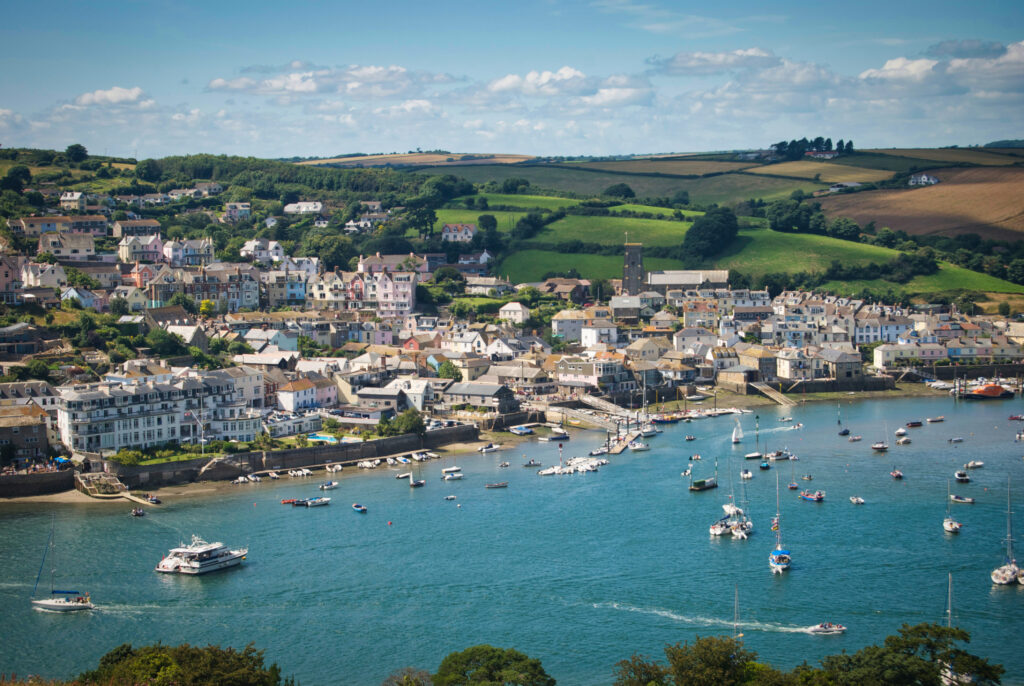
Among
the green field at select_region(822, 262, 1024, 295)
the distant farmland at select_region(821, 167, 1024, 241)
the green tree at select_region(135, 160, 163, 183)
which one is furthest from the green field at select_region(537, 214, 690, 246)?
the green tree at select_region(135, 160, 163, 183)

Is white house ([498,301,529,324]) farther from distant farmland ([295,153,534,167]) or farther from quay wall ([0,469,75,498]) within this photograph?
distant farmland ([295,153,534,167])

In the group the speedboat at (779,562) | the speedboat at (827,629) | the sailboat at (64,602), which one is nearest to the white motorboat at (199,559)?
the sailboat at (64,602)

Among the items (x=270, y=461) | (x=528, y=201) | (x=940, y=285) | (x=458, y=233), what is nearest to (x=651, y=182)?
→ (x=528, y=201)

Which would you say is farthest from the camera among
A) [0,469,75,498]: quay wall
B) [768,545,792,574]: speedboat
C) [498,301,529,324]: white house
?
[498,301,529,324]: white house

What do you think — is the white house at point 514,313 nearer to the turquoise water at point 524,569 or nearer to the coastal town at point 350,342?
the coastal town at point 350,342

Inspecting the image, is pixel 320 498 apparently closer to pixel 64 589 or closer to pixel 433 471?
pixel 433 471

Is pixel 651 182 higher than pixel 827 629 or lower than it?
higher

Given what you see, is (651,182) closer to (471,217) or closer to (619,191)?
(619,191)
